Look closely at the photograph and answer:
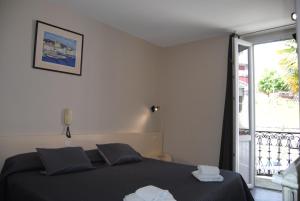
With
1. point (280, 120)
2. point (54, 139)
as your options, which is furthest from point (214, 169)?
point (280, 120)

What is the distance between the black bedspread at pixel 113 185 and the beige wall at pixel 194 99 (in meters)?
1.46

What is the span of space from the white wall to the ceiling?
273 mm

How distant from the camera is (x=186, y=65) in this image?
4.34 meters

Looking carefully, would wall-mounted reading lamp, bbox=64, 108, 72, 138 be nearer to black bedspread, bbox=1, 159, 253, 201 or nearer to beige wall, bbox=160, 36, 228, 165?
black bedspread, bbox=1, 159, 253, 201

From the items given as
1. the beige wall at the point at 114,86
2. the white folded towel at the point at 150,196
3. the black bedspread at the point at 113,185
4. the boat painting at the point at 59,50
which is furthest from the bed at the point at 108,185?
the boat painting at the point at 59,50

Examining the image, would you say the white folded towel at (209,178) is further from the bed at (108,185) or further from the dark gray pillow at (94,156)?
the dark gray pillow at (94,156)

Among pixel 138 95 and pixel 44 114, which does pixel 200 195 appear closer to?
pixel 44 114

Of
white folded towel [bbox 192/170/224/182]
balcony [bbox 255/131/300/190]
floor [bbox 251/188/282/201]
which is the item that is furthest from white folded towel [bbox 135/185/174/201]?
balcony [bbox 255/131/300/190]

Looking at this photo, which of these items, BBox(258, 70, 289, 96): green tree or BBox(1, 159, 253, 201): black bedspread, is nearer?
BBox(1, 159, 253, 201): black bedspread

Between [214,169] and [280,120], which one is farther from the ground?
[280,120]

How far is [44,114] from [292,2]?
323cm

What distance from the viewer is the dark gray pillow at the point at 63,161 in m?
2.32

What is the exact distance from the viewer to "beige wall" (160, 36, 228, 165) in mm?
3934

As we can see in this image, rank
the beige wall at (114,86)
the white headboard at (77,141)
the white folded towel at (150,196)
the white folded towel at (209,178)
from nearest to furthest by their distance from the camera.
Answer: the white folded towel at (150,196), the white folded towel at (209,178), the white headboard at (77,141), the beige wall at (114,86)
